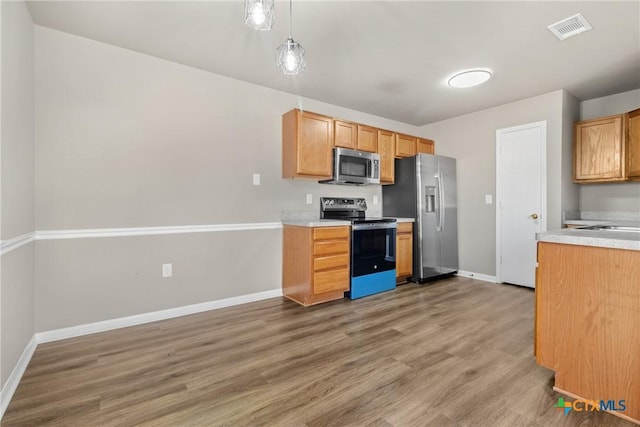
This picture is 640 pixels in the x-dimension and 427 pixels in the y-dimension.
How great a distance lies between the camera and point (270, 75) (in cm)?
307

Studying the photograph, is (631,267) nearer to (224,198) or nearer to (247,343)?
(247,343)

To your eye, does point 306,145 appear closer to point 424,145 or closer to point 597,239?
point 424,145

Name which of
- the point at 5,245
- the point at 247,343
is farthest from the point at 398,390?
the point at 5,245

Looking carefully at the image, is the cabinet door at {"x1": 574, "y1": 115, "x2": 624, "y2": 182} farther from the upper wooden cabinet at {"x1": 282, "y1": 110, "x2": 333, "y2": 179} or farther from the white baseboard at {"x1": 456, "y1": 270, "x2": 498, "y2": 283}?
the upper wooden cabinet at {"x1": 282, "y1": 110, "x2": 333, "y2": 179}

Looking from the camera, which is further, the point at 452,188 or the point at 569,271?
the point at 452,188

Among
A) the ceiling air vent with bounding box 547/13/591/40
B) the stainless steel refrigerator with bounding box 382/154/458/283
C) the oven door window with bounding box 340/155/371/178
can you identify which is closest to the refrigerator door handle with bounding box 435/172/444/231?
the stainless steel refrigerator with bounding box 382/154/458/283

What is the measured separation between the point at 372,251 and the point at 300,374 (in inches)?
77.1

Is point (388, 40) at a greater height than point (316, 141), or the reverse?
point (388, 40)

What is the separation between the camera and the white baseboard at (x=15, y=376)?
4.94 feet

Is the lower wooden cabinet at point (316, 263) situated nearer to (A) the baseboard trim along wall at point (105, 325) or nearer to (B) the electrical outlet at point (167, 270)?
(A) the baseboard trim along wall at point (105, 325)

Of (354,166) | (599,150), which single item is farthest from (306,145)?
(599,150)

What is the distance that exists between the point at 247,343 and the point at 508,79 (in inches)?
149

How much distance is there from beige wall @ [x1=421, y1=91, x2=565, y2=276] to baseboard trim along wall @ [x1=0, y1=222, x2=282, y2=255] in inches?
122

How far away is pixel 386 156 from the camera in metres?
4.12
